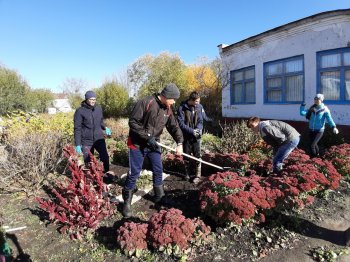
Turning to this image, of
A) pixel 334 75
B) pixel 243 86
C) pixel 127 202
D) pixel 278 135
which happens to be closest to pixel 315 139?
pixel 278 135

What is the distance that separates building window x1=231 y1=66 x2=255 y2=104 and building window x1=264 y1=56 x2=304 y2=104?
0.93 m

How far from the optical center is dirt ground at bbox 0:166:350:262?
11.6 feet

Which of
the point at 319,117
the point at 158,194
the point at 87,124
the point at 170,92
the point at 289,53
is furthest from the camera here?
the point at 289,53

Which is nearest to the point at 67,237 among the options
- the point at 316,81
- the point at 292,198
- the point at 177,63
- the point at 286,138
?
the point at 292,198

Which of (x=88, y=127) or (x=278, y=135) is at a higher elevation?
(x=88, y=127)

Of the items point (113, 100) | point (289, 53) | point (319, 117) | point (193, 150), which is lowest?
point (193, 150)

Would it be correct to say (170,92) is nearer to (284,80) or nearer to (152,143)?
(152,143)

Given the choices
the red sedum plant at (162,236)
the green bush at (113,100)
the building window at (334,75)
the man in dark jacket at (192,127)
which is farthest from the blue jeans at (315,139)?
the green bush at (113,100)

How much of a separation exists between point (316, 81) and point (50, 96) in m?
32.4

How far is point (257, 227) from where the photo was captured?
4.04m

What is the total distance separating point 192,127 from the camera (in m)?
5.91

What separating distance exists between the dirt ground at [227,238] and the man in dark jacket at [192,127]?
108cm

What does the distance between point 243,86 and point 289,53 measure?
3.00 metres

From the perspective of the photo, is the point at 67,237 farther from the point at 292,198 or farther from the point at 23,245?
the point at 292,198
